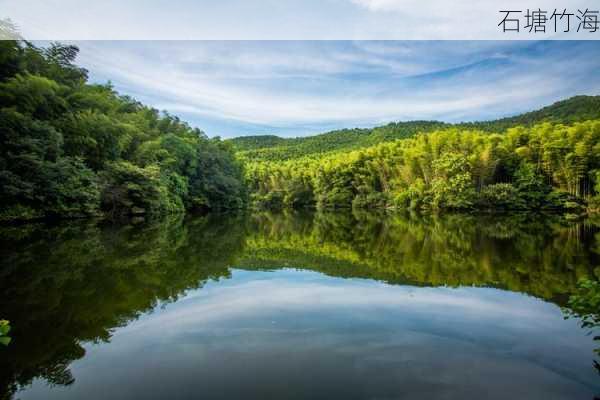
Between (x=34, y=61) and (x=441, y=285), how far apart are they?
74.2 feet

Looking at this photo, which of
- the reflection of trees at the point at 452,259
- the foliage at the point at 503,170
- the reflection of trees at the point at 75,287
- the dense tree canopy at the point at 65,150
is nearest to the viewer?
the reflection of trees at the point at 75,287

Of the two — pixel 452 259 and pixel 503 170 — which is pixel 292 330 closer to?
pixel 452 259

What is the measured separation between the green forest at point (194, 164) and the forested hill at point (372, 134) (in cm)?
74

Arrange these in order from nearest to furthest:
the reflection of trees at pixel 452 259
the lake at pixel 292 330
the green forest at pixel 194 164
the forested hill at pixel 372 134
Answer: the lake at pixel 292 330, the reflection of trees at pixel 452 259, the green forest at pixel 194 164, the forested hill at pixel 372 134

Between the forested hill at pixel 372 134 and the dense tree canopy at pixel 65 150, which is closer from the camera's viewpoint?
the dense tree canopy at pixel 65 150

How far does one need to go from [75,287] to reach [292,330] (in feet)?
12.0

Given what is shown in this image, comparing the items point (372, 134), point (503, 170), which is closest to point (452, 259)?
point (503, 170)

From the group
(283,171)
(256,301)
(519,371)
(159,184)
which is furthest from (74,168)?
(283,171)

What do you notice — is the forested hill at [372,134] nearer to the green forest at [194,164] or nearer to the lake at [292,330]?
the green forest at [194,164]

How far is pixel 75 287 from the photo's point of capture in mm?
5969

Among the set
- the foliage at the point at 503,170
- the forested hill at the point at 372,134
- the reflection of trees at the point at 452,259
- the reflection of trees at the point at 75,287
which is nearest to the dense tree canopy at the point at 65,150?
the reflection of trees at the point at 75,287

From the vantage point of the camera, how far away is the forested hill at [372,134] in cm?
5565

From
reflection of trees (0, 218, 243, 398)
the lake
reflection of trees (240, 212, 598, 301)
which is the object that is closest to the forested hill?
reflection of trees (240, 212, 598, 301)

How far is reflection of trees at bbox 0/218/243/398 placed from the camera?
352 centimetres
